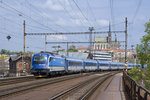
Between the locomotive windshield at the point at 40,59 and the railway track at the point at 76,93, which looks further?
the locomotive windshield at the point at 40,59

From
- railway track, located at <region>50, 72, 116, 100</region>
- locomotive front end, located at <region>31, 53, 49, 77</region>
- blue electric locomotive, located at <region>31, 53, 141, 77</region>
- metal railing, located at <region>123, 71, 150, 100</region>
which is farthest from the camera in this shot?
blue electric locomotive, located at <region>31, 53, 141, 77</region>

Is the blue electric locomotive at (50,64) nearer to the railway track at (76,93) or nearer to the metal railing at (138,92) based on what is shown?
the railway track at (76,93)

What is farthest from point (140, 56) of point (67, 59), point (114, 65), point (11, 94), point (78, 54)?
point (78, 54)

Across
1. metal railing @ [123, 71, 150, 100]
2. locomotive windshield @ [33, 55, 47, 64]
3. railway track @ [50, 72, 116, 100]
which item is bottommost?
railway track @ [50, 72, 116, 100]

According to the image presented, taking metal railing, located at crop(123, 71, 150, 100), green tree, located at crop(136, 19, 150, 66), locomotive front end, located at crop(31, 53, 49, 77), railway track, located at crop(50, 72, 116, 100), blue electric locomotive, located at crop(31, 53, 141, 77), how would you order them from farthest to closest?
green tree, located at crop(136, 19, 150, 66)
blue electric locomotive, located at crop(31, 53, 141, 77)
locomotive front end, located at crop(31, 53, 49, 77)
railway track, located at crop(50, 72, 116, 100)
metal railing, located at crop(123, 71, 150, 100)

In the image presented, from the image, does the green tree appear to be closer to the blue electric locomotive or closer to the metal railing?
the blue electric locomotive

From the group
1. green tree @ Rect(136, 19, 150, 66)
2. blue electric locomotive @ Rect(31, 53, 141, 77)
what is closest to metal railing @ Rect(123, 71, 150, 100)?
blue electric locomotive @ Rect(31, 53, 141, 77)

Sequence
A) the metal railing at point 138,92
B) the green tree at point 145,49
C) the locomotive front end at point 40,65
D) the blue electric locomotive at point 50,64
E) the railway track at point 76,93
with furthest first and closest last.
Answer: the green tree at point 145,49 → the blue electric locomotive at point 50,64 → the locomotive front end at point 40,65 → the railway track at point 76,93 → the metal railing at point 138,92

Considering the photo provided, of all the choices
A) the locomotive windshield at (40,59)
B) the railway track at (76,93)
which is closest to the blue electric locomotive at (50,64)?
the locomotive windshield at (40,59)

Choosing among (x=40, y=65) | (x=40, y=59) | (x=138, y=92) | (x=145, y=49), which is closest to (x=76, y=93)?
(x=138, y=92)

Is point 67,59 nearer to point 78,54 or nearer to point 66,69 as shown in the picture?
point 66,69

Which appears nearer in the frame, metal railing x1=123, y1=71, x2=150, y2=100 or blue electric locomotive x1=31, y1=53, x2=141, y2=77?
metal railing x1=123, y1=71, x2=150, y2=100

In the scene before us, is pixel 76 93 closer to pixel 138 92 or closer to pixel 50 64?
pixel 138 92

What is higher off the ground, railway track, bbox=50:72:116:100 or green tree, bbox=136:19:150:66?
green tree, bbox=136:19:150:66
